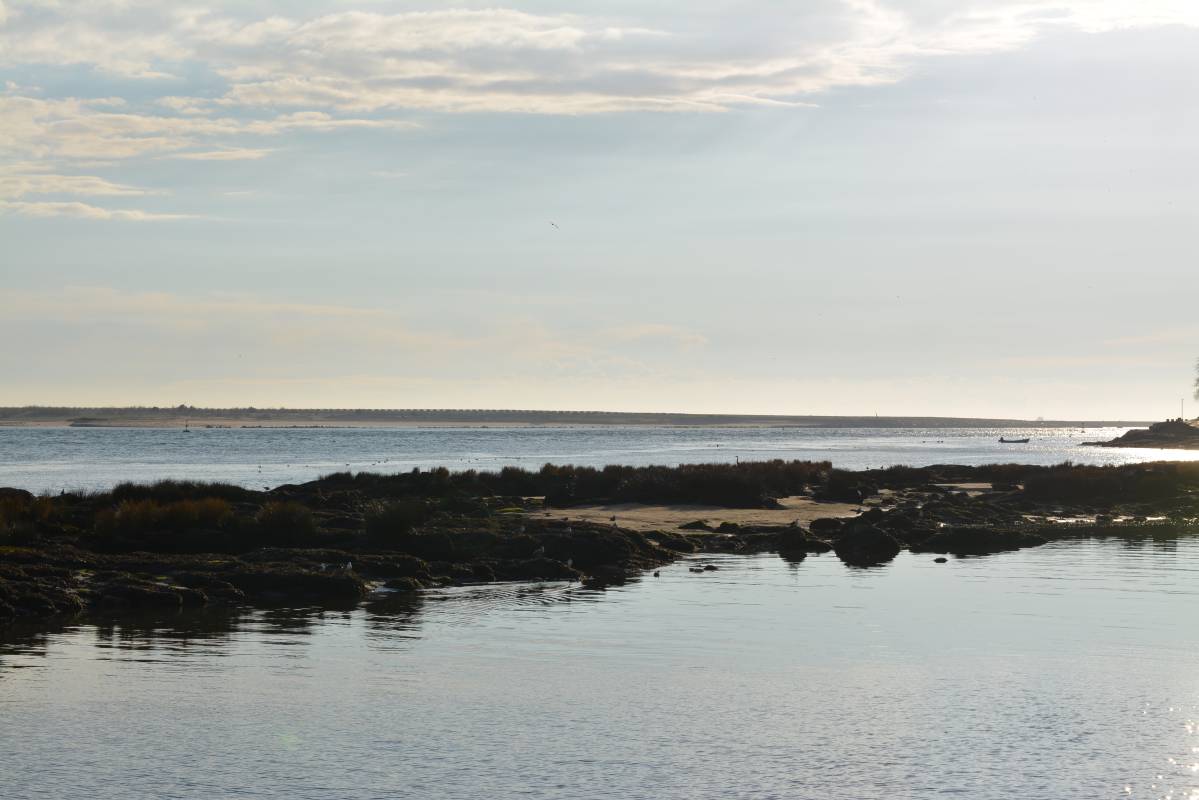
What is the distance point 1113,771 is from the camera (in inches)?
510

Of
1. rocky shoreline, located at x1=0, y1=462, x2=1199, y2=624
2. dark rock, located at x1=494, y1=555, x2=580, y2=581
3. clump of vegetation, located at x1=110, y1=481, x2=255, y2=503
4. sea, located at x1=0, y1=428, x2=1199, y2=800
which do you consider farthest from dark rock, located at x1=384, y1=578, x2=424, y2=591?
clump of vegetation, located at x1=110, y1=481, x2=255, y2=503

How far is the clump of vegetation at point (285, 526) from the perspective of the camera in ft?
103

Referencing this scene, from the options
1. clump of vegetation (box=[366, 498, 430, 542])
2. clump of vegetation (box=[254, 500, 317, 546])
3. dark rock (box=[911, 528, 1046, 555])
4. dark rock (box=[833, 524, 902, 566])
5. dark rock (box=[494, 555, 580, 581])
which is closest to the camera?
dark rock (box=[494, 555, 580, 581])

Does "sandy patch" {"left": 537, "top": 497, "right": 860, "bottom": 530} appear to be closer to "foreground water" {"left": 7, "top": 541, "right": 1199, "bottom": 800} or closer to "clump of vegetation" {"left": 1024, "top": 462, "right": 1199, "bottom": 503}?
"clump of vegetation" {"left": 1024, "top": 462, "right": 1199, "bottom": 503}

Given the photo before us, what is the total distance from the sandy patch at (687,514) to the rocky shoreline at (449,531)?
2.02ft

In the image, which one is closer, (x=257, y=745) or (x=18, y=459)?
(x=257, y=745)

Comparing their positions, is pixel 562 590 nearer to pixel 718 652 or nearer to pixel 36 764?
pixel 718 652

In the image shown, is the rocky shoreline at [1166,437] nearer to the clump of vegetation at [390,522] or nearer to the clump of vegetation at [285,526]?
the clump of vegetation at [390,522]

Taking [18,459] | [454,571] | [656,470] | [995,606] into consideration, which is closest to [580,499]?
[656,470]

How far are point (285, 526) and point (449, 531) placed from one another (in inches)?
161

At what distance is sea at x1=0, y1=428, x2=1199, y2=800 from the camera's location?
12.7m

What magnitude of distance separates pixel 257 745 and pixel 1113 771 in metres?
8.98

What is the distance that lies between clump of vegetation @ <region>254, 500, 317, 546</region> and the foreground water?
699cm

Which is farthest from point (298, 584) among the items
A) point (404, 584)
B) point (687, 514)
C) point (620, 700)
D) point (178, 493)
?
point (687, 514)
